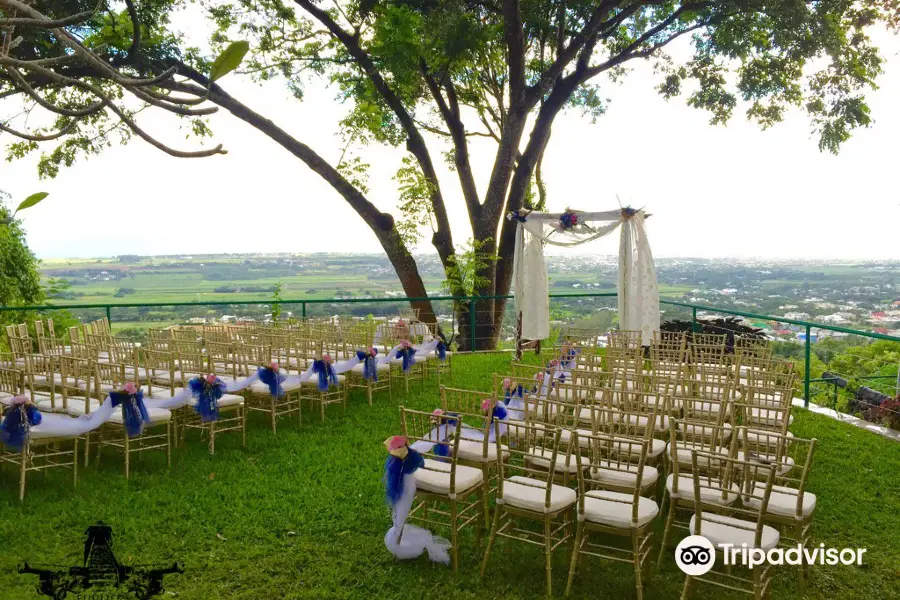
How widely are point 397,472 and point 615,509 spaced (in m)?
1.22

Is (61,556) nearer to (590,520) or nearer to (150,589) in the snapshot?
(150,589)

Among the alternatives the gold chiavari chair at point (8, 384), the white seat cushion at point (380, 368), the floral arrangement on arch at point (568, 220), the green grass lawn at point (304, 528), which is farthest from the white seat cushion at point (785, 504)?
the floral arrangement on arch at point (568, 220)

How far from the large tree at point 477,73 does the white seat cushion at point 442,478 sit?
26.4ft

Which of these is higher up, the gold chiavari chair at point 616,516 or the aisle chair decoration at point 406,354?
the aisle chair decoration at point 406,354

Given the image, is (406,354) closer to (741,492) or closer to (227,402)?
(227,402)

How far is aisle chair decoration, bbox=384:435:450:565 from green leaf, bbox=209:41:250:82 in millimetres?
2787

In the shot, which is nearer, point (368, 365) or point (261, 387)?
point (261, 387)

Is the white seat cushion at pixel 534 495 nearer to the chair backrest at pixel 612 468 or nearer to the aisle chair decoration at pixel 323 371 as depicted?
the chair backrest at pixel 612 468

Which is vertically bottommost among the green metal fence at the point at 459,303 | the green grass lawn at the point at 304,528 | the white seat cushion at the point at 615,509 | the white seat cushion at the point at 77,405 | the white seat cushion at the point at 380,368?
the green grass lawn at the point at 304,528

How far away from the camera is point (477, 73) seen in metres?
14.9

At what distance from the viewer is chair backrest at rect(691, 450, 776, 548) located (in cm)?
298

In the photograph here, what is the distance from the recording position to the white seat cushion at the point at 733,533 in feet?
10.00

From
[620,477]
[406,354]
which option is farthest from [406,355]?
[620,477]

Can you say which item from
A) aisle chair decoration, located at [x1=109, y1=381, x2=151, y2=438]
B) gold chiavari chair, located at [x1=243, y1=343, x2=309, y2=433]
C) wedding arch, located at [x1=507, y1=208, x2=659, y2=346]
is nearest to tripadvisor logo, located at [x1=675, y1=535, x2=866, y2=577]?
aisle chair decoration, located at [x1=109, y1=381, x2=151, y2=438]
